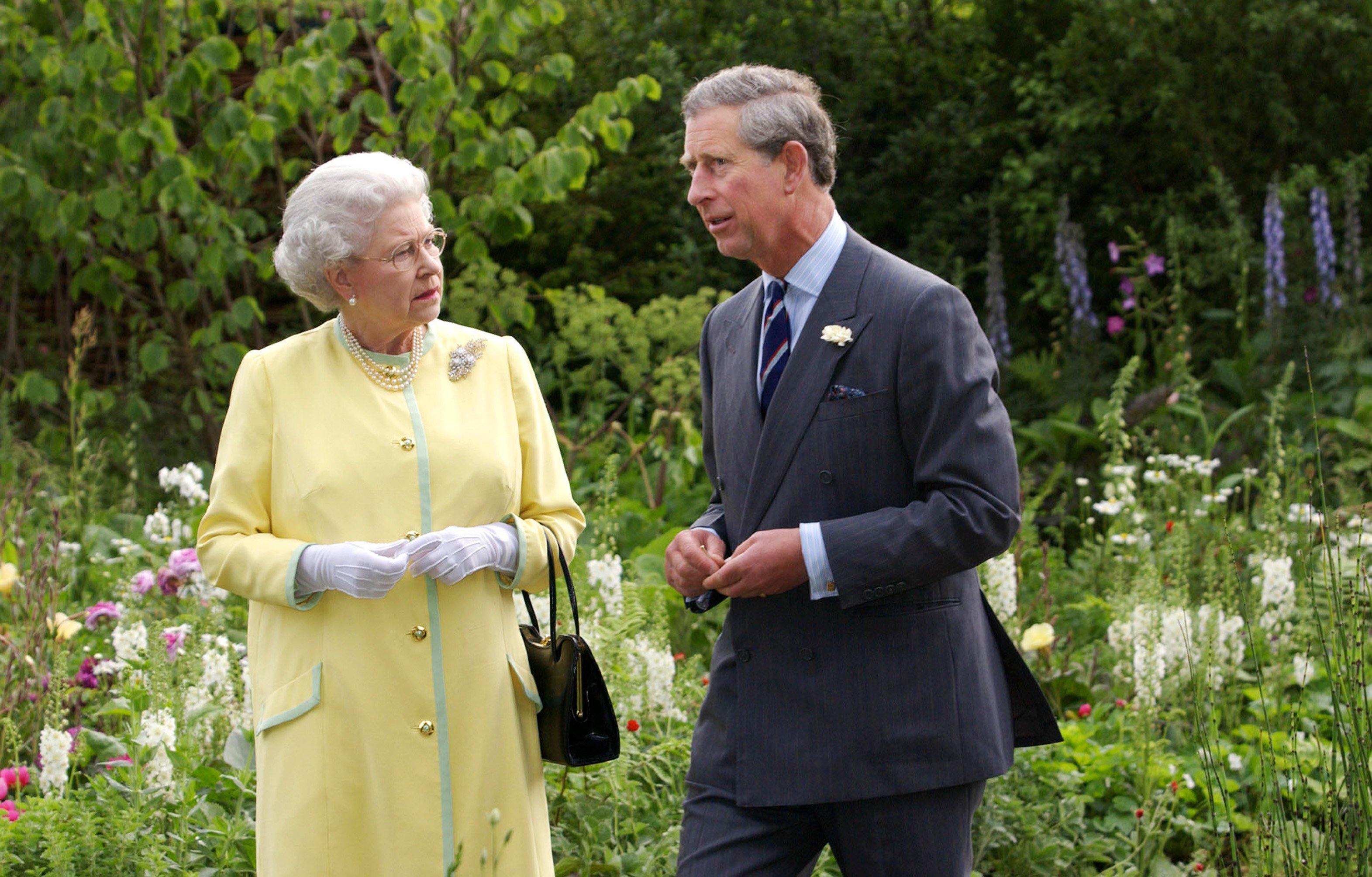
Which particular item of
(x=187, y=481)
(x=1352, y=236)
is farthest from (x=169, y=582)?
(x=1352, y=236)

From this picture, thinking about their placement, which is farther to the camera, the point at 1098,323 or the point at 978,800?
the point at 1098,323

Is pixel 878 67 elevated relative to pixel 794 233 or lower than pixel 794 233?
elevated

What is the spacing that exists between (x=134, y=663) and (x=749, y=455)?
82.6 inches

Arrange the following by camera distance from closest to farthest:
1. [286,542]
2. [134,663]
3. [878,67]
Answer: [286,542] → [134,663] → [878,67]

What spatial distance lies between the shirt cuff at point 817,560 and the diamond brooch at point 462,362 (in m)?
0.72

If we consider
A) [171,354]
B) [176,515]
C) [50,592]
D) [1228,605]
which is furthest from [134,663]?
[171,354]

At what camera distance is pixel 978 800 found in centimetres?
218

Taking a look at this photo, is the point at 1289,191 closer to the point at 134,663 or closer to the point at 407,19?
the point at 407,19

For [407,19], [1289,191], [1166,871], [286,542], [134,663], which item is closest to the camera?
[286,542]

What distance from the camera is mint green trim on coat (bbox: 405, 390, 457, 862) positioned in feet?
7.31

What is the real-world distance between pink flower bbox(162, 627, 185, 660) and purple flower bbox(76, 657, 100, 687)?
0.25 m

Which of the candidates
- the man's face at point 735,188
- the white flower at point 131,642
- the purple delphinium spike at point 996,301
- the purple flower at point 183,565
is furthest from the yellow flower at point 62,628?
the purple delphinium spike at point 996,301

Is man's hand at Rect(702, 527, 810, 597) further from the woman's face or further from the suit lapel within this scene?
the woman's face

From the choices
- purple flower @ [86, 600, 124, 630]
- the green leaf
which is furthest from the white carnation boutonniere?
the green leaf
